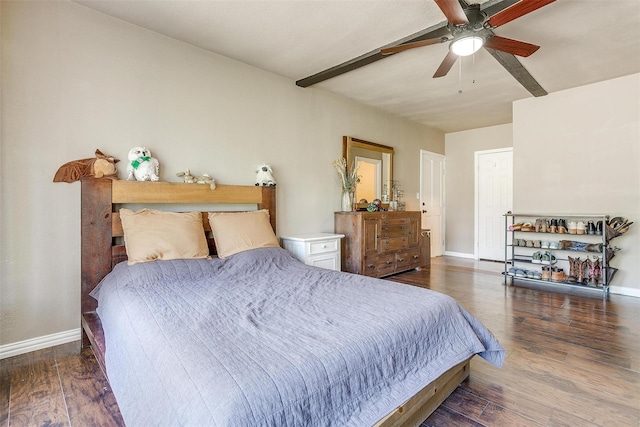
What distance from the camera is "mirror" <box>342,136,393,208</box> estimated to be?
15.3ft

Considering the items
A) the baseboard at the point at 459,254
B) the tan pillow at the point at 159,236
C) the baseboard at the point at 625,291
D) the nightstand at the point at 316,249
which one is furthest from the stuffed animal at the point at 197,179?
the baseboard at the point at 459,254

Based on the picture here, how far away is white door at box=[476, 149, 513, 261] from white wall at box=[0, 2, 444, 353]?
4377 mm

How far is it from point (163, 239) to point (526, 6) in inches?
113

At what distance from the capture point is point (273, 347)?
3.91 feet

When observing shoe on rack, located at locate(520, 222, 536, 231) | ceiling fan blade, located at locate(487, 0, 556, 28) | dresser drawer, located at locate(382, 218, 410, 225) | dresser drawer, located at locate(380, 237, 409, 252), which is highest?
ceiling fan blade, located at locate(487, 0, 556, 28)

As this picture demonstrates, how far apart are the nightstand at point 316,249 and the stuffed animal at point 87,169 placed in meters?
1.84

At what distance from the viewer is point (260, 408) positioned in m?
0.90

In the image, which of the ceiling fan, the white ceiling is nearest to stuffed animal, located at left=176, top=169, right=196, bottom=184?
the white ceiling

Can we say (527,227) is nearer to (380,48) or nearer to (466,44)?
(466,44)

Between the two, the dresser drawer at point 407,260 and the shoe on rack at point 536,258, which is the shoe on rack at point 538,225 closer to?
the shoe on rack at point 536,258

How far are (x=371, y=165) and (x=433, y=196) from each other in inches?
80.8

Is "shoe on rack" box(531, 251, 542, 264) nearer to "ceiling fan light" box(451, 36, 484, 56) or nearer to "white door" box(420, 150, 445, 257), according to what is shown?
"white door" box(420, 150, 445, 257)

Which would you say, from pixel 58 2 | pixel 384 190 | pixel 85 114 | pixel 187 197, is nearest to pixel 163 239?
pixel 187 197

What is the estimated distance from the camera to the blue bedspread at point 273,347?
3.17 ft
